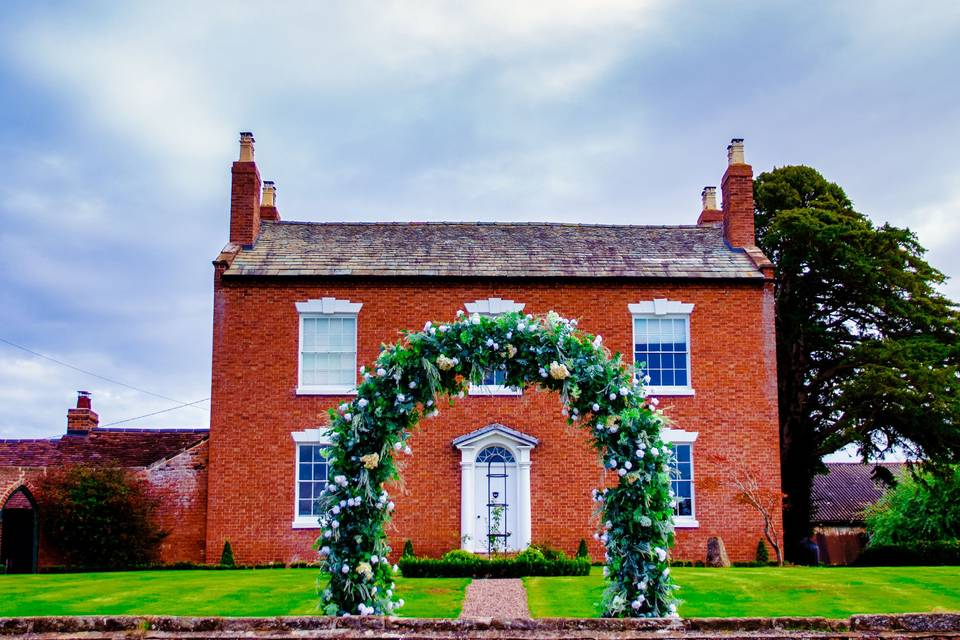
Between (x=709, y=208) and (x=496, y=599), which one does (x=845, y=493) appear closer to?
(x=709, y=208)

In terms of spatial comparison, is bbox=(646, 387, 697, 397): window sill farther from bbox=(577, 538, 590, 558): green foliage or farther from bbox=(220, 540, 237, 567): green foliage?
bbox=(220, 540, 237, 567): green foliage

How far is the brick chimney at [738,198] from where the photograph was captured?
25031mm

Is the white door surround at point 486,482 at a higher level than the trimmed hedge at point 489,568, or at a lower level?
higher

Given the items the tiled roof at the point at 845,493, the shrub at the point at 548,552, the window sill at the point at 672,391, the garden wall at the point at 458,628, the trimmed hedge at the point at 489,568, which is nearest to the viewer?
the garden wall at the point at 458,628

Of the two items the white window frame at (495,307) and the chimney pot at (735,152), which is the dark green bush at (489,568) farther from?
the chimney pot at (735,152)

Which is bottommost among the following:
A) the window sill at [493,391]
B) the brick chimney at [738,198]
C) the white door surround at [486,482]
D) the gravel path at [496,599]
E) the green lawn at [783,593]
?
the gravel path at [496,599]

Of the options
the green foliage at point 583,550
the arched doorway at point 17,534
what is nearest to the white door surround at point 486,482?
Answer: the green foliage at point 583,550

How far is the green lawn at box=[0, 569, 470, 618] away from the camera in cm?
1330

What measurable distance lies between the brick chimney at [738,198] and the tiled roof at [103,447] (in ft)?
49.3

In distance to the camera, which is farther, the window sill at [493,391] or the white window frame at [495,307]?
the white window frame at [495,307]

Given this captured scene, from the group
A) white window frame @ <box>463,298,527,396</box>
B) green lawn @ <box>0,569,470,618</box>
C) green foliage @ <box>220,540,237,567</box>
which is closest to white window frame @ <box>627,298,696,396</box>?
white window frame @ <box>463,298,527,396</box>

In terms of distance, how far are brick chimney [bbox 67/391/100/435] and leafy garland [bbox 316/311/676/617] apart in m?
20.6

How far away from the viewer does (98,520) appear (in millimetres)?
21828

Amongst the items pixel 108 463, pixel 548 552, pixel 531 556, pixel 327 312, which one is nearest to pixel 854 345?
pixel 548 552
